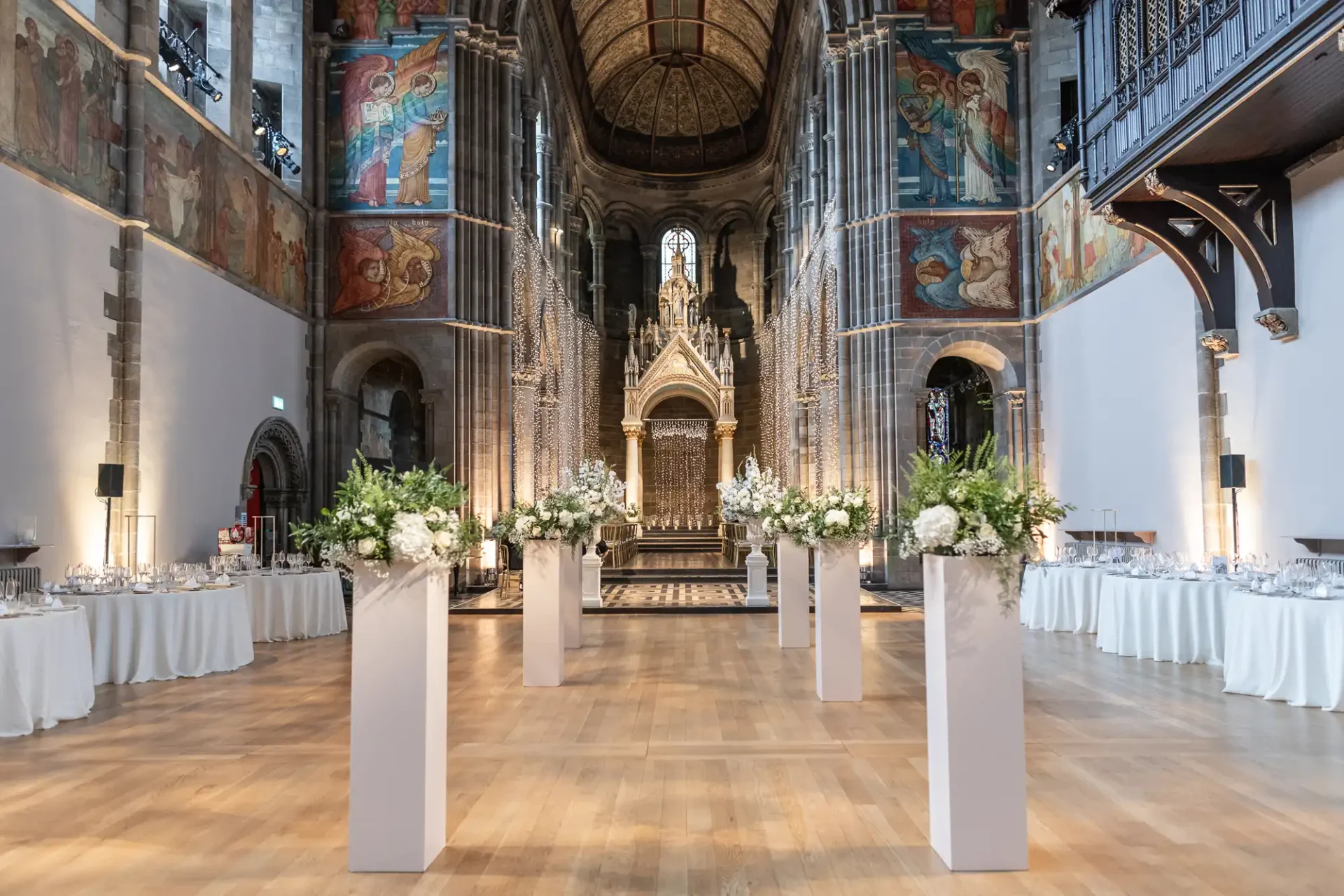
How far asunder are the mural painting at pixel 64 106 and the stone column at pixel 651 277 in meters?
21.5

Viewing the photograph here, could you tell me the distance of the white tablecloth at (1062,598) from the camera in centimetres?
1103

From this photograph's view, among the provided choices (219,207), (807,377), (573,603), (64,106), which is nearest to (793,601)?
(573,603)

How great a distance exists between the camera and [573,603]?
10688 mm

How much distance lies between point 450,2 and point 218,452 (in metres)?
9.57

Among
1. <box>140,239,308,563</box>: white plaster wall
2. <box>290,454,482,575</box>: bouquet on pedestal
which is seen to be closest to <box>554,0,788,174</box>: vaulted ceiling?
<box>140,239,308,563</box>: white plaster wall

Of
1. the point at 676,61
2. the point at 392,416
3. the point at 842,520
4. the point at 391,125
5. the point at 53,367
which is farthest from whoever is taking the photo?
the point at 676,61

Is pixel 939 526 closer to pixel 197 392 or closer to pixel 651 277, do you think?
pixel 197 392

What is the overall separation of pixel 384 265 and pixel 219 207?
4028mm

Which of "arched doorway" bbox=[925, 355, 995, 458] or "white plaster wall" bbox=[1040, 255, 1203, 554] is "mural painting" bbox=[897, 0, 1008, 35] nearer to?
"white plaster wall" bbox=[1040, 255, 1203, 554]

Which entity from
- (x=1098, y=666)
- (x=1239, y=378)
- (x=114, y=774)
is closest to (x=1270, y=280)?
(x=1239, y=378)

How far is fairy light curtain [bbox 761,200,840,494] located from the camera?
20.1 m

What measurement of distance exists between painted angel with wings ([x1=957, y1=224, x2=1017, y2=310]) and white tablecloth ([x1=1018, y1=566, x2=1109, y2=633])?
7.06 m

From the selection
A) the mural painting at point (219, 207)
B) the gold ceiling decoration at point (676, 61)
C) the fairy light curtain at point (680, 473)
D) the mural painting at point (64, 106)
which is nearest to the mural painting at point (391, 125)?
the mural painting at point (219, 207)

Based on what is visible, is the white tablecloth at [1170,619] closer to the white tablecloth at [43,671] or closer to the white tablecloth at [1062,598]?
the white tablecloth at [1062,598]
